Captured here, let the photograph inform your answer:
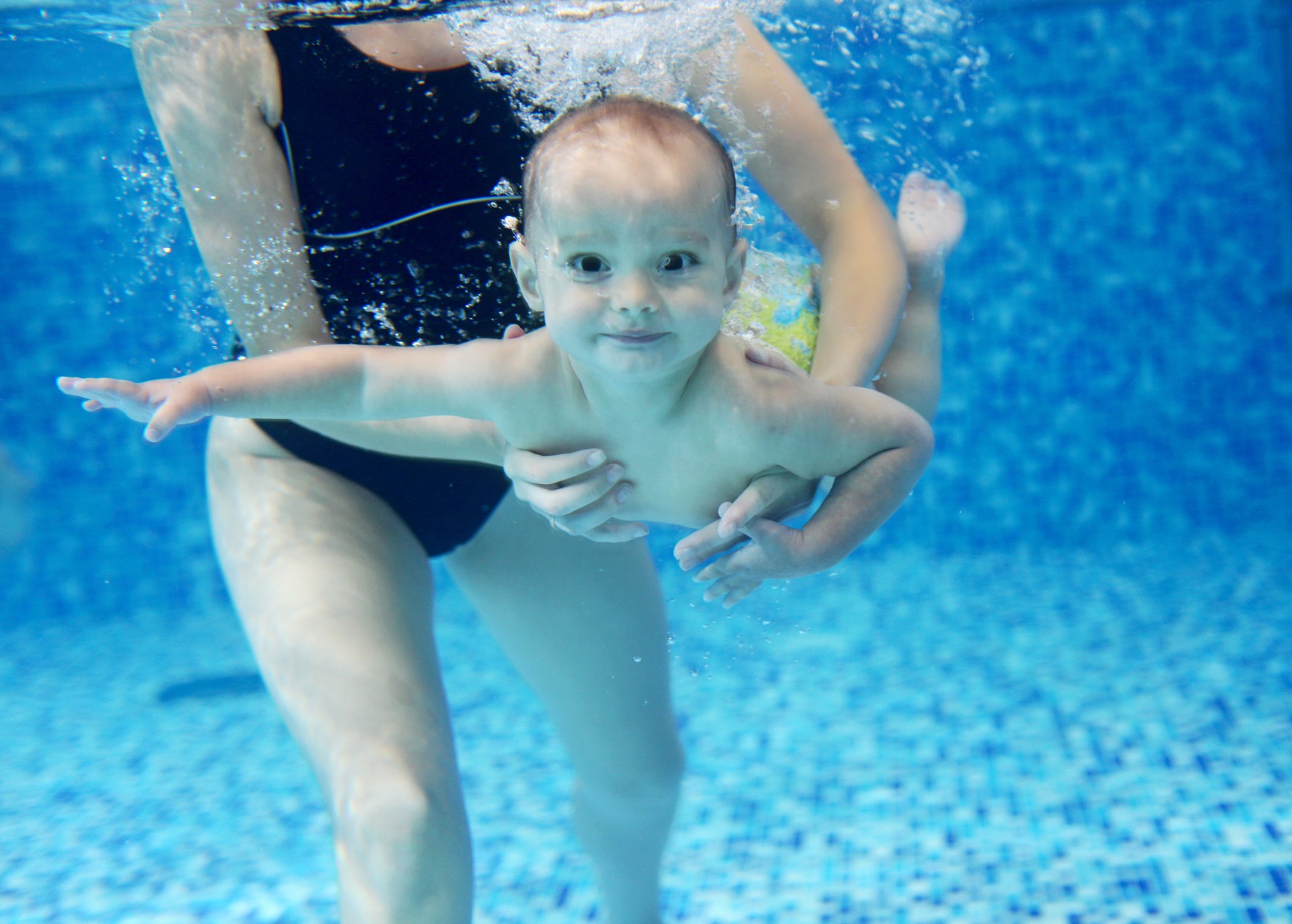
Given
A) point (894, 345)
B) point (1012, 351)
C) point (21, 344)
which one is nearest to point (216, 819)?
point (894, 345)

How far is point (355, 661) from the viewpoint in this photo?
2.02 meters

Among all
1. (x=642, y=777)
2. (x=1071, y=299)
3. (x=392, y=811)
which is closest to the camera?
(x=392, y=811)

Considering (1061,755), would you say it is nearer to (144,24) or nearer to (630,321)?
(630,321)

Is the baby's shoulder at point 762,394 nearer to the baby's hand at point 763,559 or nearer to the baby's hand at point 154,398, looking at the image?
the baby's hand at point 763,559

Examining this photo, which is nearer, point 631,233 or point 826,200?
point 631,233

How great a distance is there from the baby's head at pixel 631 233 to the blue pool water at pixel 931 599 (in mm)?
1931

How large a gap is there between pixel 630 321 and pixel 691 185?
247 millimetres

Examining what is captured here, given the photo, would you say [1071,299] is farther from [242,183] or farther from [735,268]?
[242,183]

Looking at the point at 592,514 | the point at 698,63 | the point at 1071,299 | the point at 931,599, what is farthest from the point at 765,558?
the point at 1071,299

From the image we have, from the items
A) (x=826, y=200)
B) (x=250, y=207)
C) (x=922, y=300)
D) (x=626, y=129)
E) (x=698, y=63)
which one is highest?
(x=698, y=63)

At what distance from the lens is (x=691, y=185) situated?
1727 mm

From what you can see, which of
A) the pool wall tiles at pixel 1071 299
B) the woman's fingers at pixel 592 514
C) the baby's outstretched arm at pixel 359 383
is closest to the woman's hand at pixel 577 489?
the woman's fingers at pixel 592 514

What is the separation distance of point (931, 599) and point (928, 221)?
546 centimetres

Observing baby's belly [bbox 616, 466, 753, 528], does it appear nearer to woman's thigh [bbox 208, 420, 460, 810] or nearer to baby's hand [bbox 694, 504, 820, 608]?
baby's hand [bbox 694, 504, 820, 608]
